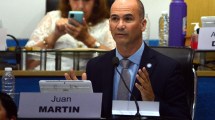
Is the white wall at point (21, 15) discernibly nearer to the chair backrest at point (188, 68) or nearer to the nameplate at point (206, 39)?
the nameplate at point (206, 39)

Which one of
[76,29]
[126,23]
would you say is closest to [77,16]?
[76,29]

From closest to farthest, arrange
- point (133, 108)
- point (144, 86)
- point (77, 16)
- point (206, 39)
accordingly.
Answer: point (133, 108) < point (144, 86) < point (206, 39) < point (77, 16)

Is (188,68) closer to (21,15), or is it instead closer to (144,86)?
(144,86)

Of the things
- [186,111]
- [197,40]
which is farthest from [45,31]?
[186,111]

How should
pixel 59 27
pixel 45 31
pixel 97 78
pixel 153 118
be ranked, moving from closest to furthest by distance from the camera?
1. pixel 153 118
2. pixel 97 78
3. pixel 59 27
4. pixel 45 31

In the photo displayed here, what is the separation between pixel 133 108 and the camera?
1.91m

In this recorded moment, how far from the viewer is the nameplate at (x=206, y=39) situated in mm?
2834

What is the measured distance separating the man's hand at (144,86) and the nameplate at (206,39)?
2.49 feet

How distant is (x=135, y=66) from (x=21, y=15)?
2.82 metres

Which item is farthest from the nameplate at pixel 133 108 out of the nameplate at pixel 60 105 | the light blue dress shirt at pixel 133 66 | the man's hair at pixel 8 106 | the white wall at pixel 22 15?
the white wall at pixel 22 15

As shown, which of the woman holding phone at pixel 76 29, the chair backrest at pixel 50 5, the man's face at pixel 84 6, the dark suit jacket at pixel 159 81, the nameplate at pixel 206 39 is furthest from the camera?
the chair backrest at pixel 50 5

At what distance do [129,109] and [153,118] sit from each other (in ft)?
0.45

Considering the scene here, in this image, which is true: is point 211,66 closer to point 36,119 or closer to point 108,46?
point 108,46

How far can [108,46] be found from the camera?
3.37 meters
